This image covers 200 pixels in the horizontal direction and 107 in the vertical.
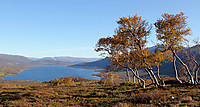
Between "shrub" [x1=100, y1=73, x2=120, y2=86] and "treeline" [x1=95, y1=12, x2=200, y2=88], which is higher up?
"treeline" [x1=95, y1=12, x2=200, y2=88]

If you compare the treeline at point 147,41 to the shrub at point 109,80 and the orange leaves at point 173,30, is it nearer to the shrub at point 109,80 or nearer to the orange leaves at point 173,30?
the orange leaves at point 173,30

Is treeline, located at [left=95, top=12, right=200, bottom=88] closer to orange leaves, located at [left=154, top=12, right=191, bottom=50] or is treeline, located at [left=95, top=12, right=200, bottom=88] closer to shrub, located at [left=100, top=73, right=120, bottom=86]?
orange leaves, located at [left=154, top=12, right=191, bottom=50]

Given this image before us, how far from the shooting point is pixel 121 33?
889 inches

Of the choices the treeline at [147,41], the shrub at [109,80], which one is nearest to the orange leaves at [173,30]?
the treeline at [147,41]

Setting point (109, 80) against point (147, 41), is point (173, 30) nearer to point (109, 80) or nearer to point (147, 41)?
point (147, 41)

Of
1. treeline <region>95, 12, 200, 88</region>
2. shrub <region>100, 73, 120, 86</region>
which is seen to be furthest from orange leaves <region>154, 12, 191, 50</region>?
Result: shrub <region>100, 73, 120, 86</region>

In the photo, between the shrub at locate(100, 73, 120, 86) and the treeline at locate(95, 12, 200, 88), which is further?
the shrub at locate(100, 73, 120, 86)

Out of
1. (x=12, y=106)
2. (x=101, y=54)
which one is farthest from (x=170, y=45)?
(x=12, y=106)

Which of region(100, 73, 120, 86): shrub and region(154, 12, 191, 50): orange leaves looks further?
region(100, 73, 120, 86): shrub

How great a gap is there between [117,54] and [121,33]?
419cm

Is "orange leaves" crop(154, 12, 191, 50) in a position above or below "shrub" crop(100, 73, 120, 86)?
above

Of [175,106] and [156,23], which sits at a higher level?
[156,23]

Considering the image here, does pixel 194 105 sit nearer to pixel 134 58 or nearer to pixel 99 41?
pixel 134 58

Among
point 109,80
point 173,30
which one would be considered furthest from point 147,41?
point 109,80
